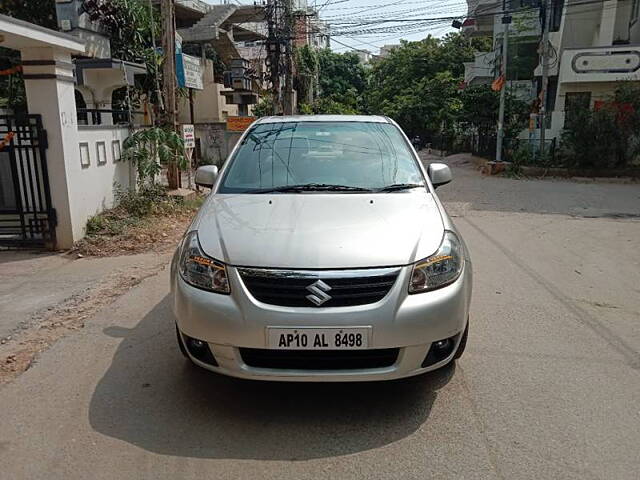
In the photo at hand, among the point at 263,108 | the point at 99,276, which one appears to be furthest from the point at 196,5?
the point at 99,276

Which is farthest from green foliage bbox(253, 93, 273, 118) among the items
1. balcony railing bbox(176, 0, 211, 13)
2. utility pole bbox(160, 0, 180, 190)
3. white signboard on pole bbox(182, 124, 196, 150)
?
utility pole bbox(160, 0, 180, 190)

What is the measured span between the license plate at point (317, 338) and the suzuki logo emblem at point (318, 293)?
15 cm

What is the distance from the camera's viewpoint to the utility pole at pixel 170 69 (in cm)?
977

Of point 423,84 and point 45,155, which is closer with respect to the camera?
point 45,155

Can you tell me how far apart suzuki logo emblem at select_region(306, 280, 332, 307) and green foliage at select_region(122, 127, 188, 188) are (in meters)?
6.91

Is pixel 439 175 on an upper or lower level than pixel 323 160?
lower

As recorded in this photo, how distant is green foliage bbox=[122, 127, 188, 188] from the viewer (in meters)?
8.81

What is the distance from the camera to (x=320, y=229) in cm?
304

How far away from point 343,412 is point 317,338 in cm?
60

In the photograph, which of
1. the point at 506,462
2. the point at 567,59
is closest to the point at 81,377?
the point at 506,462

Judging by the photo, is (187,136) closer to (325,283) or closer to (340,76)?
(325,283)

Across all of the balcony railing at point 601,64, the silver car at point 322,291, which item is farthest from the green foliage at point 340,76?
the silver car at point 322,291

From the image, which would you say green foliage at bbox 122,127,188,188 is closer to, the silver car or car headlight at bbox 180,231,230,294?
the silver car

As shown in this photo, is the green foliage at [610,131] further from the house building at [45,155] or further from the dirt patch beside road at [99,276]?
the house building at [45,155]
